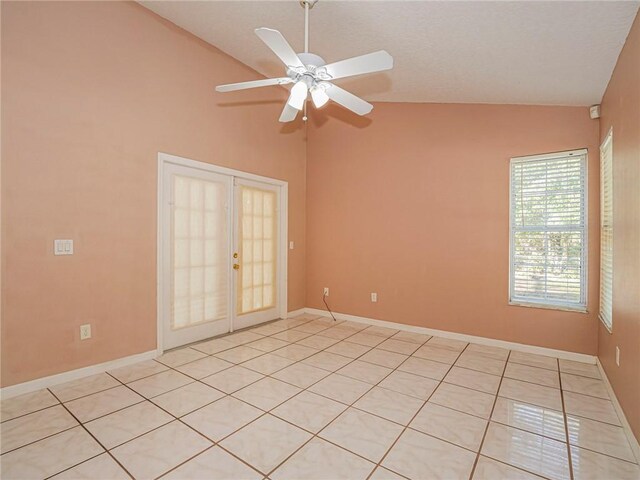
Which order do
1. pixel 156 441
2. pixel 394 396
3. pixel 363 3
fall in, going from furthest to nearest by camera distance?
pixel 394 396 < pixel 363 3 < pixel 156 441

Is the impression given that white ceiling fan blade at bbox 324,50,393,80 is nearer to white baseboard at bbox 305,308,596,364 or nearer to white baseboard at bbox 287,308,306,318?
white baseboard at bbox 305,308,596,364

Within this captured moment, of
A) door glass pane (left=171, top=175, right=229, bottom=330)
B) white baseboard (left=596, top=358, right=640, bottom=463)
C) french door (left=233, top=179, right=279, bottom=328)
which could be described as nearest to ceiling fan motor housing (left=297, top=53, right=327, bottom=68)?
door glass pane (left=171, top=175, right=229, bottom=330)

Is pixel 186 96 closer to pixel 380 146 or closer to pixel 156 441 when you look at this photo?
pixel 380 146

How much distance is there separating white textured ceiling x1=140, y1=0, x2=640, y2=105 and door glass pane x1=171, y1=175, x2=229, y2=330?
5.58ft

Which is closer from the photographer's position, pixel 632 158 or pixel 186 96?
pixel 632 158

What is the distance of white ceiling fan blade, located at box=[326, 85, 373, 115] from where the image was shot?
2.52m

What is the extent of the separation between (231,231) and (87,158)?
1.71 metres

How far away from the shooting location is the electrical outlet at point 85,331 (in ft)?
9.25

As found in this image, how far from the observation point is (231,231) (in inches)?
163

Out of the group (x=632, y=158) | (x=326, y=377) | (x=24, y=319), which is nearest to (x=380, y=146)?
(x=632, y=158)

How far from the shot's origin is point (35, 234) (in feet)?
8.36

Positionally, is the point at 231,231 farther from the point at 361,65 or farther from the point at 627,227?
the point at 627,227

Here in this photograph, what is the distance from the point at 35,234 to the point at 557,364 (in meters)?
4.91

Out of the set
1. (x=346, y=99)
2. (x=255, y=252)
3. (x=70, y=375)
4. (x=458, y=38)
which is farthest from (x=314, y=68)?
(x=70, y=375)
